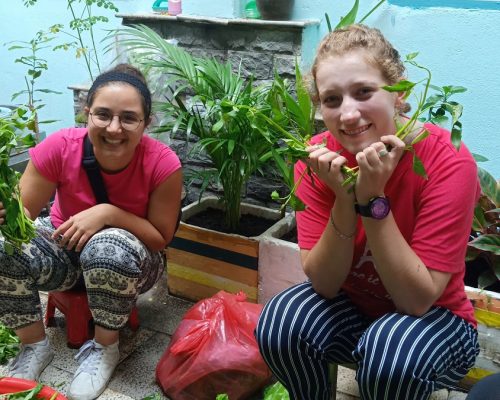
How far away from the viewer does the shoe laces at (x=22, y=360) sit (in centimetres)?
163

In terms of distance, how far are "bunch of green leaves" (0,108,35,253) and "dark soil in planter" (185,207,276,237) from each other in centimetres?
81

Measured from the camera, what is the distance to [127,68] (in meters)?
1.69

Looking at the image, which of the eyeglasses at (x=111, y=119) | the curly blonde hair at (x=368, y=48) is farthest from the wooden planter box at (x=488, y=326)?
the eyeglasses at (x=111, y=119)

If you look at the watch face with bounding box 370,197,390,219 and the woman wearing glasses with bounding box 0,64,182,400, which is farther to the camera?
the woman wearing glasses with bounding box 0,64,182,400

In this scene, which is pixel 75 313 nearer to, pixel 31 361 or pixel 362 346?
pixel 31 361

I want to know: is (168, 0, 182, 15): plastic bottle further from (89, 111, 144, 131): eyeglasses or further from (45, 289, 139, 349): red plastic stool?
(45, 289, 139, 349): red plastic stool

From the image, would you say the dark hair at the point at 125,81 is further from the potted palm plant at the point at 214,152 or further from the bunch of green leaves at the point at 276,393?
the bunch of green leaves at the point at 276,393

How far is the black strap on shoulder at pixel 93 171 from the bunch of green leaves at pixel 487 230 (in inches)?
45.7

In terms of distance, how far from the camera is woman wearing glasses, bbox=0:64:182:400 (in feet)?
5.08

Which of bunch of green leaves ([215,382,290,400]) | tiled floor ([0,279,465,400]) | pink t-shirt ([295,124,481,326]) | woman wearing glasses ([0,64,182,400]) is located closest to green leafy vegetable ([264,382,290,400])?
bunch of green leaves ([215,382,290,400])

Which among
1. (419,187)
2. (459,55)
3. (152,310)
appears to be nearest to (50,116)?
(152,310)

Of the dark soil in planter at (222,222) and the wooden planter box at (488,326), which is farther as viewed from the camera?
the dark soil in planter at (222,222)

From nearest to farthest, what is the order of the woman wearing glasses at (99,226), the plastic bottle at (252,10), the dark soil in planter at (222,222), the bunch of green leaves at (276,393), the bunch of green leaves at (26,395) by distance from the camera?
the bunch of green leaves at (26,395) → the bunch of green leaves at (276,393) → the woman wearing glasses at (99,226) → the dark soil in planter at (222,222) → the plastic bottle at (252,10)

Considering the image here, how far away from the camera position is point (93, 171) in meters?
1.63
